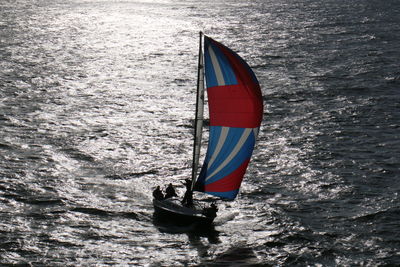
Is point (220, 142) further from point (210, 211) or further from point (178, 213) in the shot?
point (178, 213)

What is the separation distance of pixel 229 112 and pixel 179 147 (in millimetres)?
19568

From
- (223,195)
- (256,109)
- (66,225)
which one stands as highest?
(256,109)

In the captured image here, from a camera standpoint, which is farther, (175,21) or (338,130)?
(175,21)

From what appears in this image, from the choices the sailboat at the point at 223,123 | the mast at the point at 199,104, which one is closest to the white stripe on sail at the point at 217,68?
the sailboat at the point at 223,123

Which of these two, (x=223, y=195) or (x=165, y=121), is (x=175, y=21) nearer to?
(x=165, y=121)

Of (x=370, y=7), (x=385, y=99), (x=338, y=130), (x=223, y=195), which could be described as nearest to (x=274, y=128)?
(x=338, y=130)

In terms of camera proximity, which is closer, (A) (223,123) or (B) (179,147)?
(A) (223,123)

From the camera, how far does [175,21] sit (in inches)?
4685

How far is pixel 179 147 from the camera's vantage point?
5759 centimetres

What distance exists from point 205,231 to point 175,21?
82199 millimetres

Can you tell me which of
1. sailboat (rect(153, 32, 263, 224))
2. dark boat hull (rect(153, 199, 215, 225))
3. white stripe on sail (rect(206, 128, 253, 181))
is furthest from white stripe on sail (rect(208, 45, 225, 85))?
dark boat hull (rect(153, 199, 215, 225))

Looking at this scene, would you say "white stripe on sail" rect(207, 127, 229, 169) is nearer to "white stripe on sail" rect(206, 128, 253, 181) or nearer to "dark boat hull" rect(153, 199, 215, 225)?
"white stripe on sail" rect(206, 128, 253, 181)

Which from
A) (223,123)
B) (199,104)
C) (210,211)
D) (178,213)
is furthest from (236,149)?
(178,213)

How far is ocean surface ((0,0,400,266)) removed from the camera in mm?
40344
